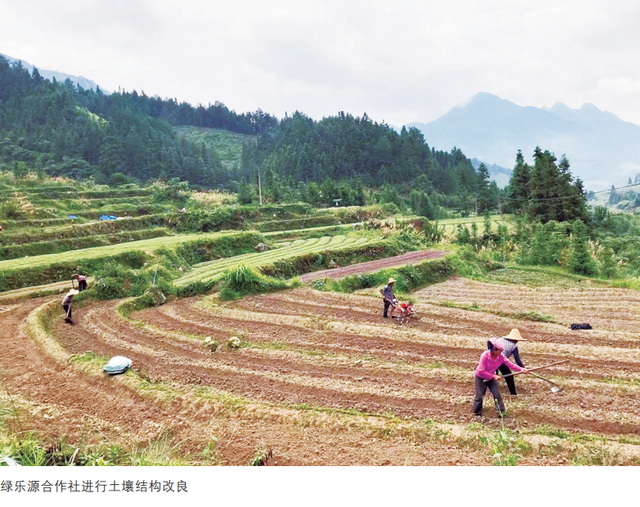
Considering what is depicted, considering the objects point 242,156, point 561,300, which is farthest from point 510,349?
point 242,156

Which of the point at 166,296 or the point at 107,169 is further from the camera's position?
the point at 107,169

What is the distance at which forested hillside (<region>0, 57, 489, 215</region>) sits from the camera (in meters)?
60.2

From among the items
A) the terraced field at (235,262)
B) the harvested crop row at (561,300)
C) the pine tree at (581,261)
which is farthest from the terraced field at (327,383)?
the pine tree at (581,261)

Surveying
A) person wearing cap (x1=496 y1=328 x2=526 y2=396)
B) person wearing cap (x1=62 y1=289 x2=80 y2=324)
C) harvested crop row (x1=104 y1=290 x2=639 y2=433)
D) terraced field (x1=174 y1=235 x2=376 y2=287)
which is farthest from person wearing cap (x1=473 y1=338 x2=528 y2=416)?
terraced field (x1=174 y1=235 x2=376 y2=287)

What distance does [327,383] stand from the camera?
8.89 meters

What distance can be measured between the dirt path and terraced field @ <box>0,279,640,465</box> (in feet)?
17.7

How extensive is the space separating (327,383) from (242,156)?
9546 centimetres

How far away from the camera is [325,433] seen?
22.7 feet

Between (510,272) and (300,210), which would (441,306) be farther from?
(300,210)

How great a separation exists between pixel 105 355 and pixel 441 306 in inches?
424

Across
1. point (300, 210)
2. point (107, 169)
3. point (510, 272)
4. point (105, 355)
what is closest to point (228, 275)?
point (105, 355)

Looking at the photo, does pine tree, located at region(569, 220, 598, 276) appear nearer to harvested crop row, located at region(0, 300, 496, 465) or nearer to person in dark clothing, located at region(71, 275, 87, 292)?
harvested crop row, located at region(0, 300, 496, 465)

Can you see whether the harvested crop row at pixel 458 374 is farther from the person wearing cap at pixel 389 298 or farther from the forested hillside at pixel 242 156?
the forested hillside at pixel 242 156
